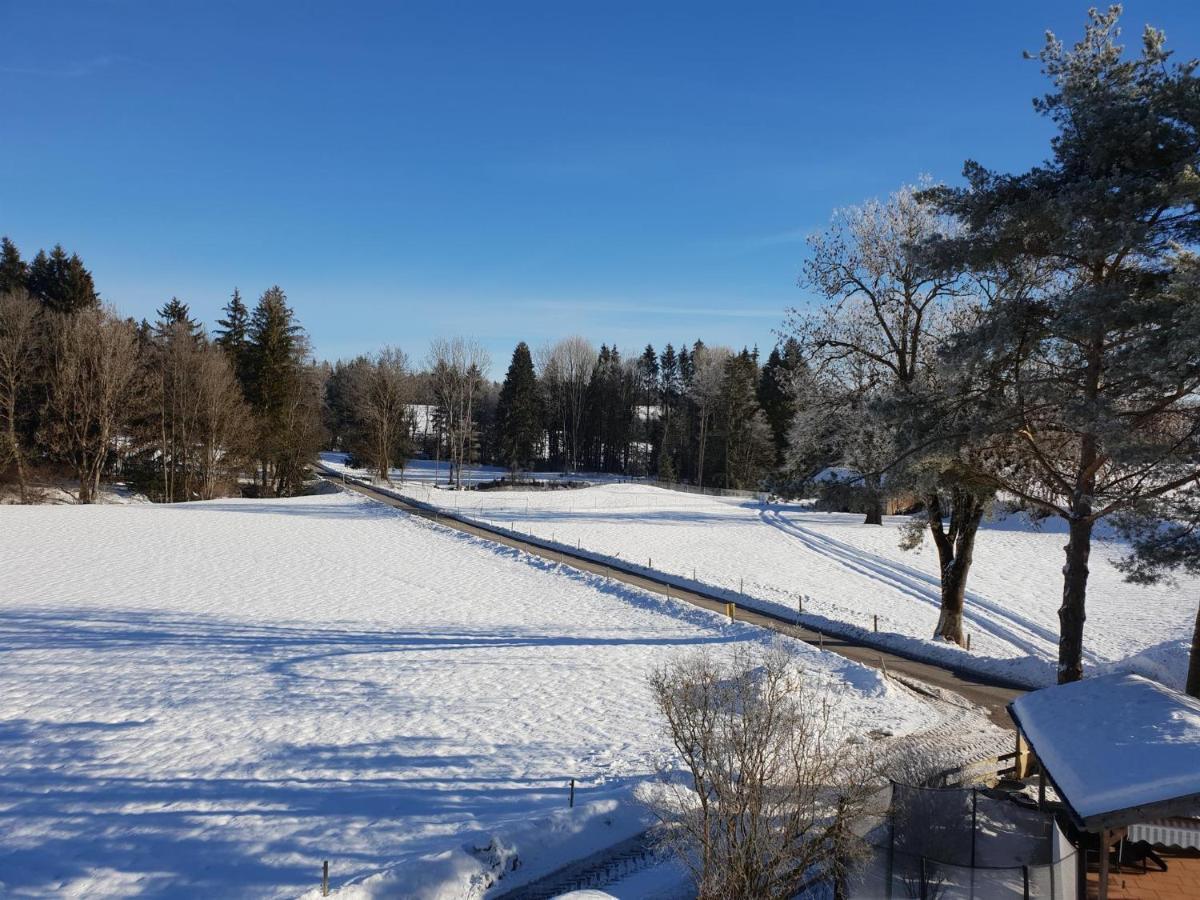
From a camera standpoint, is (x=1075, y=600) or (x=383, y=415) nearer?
(x=1075, y=600)

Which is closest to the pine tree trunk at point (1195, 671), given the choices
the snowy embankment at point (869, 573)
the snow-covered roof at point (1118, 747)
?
the snowy embankment at point (869, 573)

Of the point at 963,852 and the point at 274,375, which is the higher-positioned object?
the point at 274,375

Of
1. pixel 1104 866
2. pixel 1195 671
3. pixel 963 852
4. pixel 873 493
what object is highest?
pixel 873 493

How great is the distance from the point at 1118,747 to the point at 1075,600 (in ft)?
21.1

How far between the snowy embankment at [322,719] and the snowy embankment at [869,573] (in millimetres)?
4470

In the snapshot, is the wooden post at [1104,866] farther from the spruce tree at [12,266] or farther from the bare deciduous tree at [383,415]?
the spruce tree at [12,266]

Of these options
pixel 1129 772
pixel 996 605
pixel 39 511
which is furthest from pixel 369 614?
pixel 39 511

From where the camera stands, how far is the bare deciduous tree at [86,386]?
44.7 meters

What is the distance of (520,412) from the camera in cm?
7888

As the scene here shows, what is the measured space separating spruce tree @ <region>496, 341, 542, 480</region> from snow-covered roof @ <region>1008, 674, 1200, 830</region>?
2714 inches

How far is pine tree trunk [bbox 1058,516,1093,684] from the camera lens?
537 inches

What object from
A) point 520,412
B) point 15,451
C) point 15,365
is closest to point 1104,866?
point 15,451

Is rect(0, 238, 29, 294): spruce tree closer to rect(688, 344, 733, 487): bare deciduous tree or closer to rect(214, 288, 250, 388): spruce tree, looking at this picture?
rect(214, 288, 250, 388): spruce tree

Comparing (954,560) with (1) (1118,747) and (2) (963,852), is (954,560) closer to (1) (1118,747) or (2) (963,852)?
(2) (963,852)
